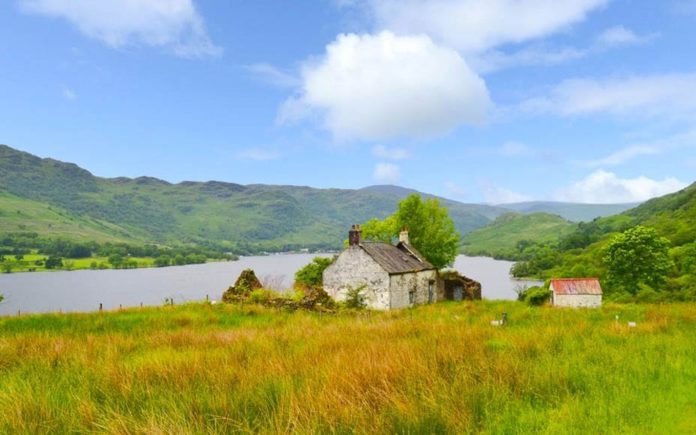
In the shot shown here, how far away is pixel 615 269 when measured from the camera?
6266 centimetres

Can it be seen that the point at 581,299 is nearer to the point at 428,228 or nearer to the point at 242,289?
the point at 428,228

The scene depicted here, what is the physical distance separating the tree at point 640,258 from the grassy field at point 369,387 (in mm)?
59352

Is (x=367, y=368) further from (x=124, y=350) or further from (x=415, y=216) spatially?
(x=415, y=216)

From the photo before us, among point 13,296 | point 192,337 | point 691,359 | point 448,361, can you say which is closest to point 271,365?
point 448,361

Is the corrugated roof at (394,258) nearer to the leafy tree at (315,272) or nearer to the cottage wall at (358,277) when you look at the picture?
the cottage wall at (358,277)

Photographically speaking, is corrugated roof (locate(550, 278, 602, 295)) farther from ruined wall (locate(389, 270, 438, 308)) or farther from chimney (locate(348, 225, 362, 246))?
chimney (locate(348, 225, 362, 246))

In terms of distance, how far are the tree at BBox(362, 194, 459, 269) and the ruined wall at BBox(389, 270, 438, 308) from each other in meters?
11.6

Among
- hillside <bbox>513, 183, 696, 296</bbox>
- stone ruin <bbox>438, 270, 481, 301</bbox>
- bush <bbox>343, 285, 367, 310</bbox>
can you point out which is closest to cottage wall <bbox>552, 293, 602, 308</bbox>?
stone ruin <bbox>438, 270, 481, 301</bbox>

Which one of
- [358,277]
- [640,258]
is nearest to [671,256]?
[640,258]

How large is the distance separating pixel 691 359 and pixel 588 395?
3281 mm

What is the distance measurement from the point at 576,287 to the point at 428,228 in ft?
65.4

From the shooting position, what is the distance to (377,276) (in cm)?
4153

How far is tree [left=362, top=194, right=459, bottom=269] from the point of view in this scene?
62.5m

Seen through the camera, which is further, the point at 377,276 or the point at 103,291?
the point at 103,291
